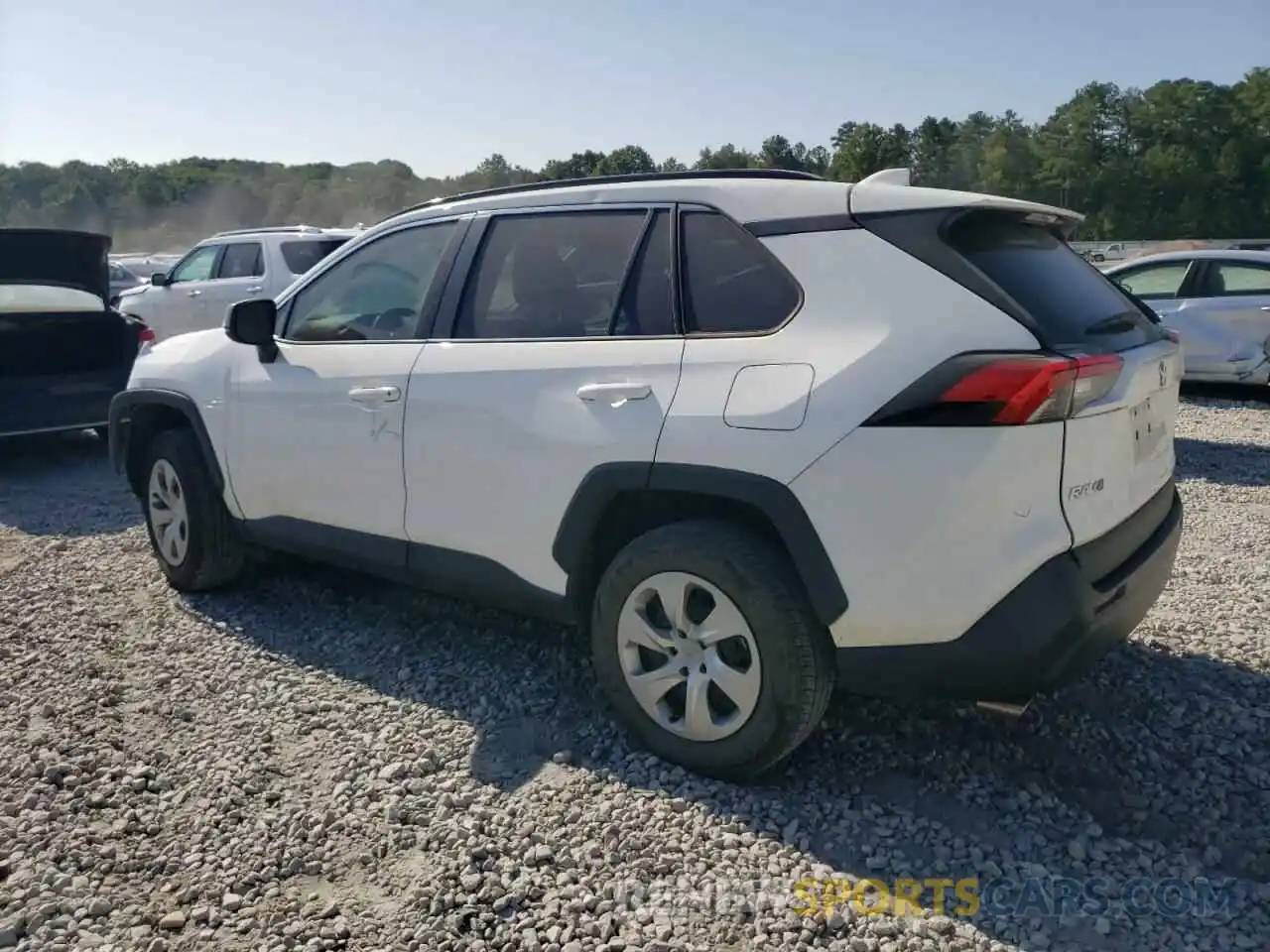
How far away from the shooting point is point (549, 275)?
3576 millimetres

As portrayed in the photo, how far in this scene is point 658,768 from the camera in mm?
3207

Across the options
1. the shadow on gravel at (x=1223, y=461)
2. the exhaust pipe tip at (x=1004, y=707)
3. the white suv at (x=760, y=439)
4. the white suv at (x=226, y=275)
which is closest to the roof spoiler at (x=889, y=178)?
the white suv at (x=760, y=439)

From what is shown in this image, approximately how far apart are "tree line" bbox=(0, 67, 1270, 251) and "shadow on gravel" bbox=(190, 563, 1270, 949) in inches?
1955

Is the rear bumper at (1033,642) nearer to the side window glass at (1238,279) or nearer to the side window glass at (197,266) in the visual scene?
the side window glass at (1238,279)

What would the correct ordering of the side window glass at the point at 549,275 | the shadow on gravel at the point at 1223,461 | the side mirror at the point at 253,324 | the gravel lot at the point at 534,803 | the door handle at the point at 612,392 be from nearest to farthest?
the gravel lot at the point at 534,803
the door handle at the point at 612,392
the side window glass at the point at 549,275
the side mirror at the point at 253,324
the shadow on gravel at the point at 1223,461

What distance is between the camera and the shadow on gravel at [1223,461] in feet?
23.7

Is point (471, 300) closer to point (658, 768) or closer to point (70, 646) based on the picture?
point (658, 768)

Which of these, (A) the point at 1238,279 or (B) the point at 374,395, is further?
(A) the point at 1238,279

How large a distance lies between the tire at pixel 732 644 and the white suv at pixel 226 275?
9579mm

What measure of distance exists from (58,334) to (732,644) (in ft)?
22.9

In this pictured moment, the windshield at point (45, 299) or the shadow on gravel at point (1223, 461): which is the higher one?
the windshield at point (45, 299)

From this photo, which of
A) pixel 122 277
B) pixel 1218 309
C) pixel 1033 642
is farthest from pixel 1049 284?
pixel 122 277

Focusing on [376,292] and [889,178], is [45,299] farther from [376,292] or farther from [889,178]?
[889,178]

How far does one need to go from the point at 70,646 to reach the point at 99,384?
4.28 m
